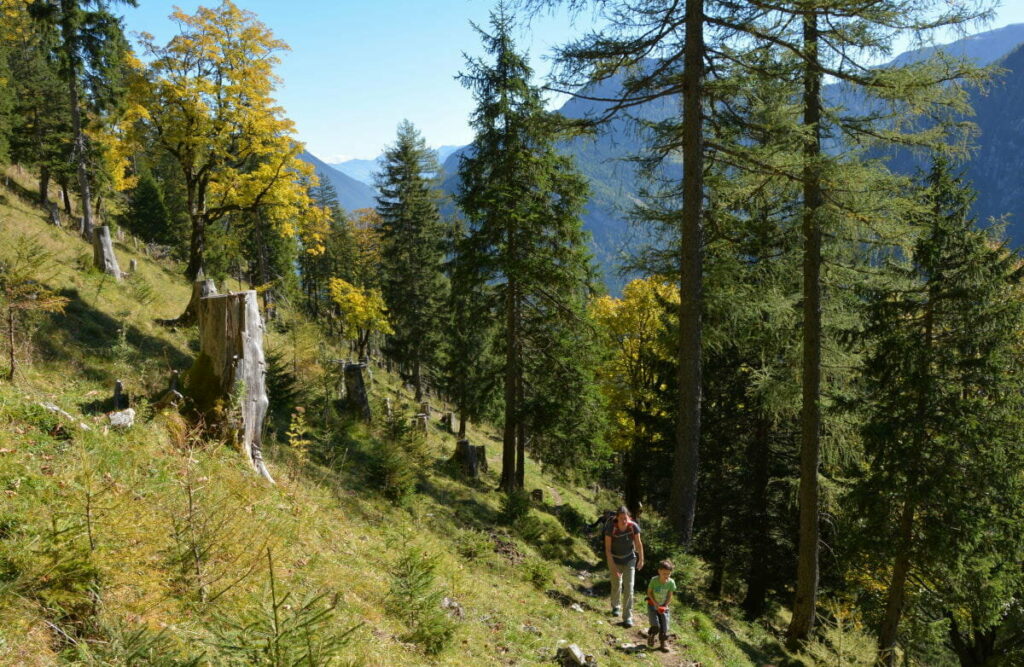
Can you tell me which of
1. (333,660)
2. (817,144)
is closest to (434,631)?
(333,660)

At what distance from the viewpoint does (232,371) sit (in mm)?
6852

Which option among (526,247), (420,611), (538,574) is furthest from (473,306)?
(420,611)

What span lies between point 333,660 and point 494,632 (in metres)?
3.23

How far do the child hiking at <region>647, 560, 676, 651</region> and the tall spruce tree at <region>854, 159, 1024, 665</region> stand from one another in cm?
492

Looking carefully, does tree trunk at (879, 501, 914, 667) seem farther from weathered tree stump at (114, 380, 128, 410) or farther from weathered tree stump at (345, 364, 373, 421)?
weathered tree stump at (114, 380, 128, 410)

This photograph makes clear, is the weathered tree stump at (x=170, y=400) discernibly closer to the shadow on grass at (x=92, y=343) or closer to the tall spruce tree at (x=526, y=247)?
the shadow on grass at (x=92, y=343)

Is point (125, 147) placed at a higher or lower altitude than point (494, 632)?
higher

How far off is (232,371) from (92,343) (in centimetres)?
407

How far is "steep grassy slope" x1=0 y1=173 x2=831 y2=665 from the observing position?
290cm

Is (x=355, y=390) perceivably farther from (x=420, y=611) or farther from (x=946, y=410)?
(x=946, y=410)

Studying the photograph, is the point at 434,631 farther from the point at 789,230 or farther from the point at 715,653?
the point at 789,230

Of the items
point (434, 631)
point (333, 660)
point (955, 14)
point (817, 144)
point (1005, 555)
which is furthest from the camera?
point (1005, 555)

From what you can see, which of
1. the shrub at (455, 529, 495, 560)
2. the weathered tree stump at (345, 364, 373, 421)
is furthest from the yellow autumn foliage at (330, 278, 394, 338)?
the shrub at (455, 529, 495, 560)

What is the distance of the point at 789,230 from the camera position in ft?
32.9
